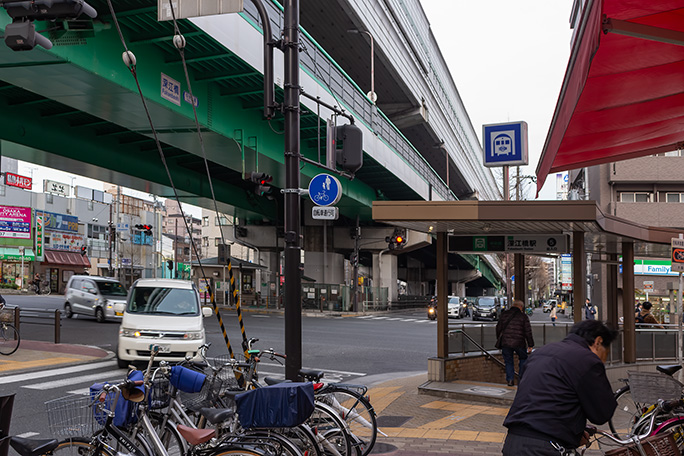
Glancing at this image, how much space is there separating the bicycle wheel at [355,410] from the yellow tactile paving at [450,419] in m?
2.12

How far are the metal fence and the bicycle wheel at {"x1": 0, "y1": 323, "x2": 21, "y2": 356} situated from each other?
402 inches

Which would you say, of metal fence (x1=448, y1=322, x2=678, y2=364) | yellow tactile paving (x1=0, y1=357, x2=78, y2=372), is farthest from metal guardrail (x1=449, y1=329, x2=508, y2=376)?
yellow tactile paving (x1=0, y1=357, x2=78, y2=372)

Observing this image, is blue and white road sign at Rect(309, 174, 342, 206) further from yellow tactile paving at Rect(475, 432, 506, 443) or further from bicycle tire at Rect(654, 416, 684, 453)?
bicycle tire at Rect(654, 416, 684, 453)

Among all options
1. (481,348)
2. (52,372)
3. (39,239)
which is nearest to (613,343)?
(481,348)

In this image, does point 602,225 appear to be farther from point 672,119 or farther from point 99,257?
point 99,257

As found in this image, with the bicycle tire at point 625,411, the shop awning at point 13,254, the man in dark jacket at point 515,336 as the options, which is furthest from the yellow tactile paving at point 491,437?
the shop awning at point 13,254

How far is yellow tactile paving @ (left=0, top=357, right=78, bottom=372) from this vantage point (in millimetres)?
13586

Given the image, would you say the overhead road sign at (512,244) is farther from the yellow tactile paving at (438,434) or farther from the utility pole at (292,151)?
the utility pole at (292,151)

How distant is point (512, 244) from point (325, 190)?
4.09 metres

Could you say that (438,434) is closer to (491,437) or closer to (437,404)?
(491,437)

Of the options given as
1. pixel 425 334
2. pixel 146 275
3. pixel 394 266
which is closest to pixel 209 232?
pixel 146 275

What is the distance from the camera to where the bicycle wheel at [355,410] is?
6.59 m

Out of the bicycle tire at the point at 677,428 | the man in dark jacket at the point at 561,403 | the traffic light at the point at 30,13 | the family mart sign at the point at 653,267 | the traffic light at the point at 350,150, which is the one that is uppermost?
the traffic light at the point at 30,13

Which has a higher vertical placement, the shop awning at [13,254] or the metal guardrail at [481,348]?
the shop awning at [13,254]
